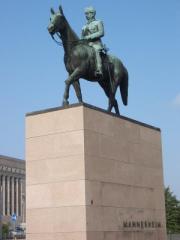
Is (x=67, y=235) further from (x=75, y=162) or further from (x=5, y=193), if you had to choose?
(x=5, y=193)

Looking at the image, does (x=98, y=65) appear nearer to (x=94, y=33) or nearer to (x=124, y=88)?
(x=94, y=33)

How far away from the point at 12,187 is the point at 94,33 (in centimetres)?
10474

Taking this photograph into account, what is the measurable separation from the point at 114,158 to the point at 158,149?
12.4 feet

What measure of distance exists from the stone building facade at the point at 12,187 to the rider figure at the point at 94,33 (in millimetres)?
98295

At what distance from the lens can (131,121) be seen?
19.2 meters

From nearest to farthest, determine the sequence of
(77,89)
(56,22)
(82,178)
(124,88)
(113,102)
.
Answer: (82,178)
(56,22)
(77,89)
(113,102)
(124,88)

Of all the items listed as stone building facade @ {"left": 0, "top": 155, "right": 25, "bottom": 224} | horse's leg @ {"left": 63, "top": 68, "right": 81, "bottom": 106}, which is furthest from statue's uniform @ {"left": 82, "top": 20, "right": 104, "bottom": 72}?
stone building facade @ {"left": 0, "top": 155, "right": 25, "bottom": 224}

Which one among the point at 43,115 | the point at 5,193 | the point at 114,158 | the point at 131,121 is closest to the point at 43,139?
the point at 43,115

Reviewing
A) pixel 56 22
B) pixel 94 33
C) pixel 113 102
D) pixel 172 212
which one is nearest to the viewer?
pixel 56 22

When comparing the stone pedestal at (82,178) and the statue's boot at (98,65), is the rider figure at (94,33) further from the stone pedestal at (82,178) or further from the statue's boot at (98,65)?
the stone pedestal at (82,178)

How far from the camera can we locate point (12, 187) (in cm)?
12006

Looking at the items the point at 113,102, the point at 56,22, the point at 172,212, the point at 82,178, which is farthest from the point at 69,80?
the point at 172,212

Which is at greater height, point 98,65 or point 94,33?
point 94,33

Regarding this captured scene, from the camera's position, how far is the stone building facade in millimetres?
115875
